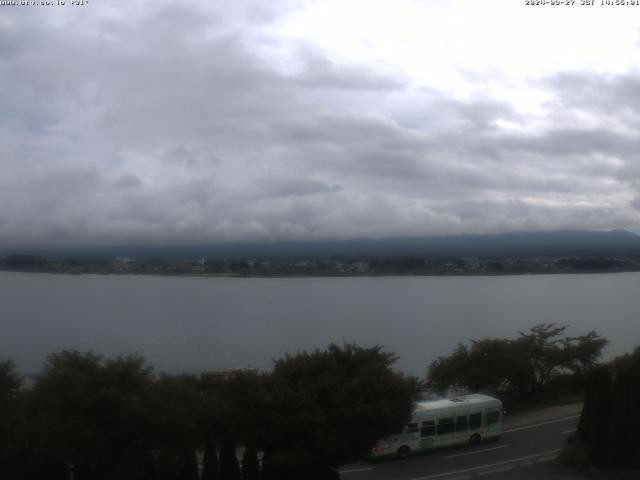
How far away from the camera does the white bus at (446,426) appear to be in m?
17.8

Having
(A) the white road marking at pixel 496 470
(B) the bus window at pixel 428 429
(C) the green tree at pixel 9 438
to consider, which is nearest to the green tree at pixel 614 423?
(A) the white road marking at pixel 496 470

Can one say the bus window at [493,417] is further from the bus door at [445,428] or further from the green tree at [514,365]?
the green tree at [514,365]

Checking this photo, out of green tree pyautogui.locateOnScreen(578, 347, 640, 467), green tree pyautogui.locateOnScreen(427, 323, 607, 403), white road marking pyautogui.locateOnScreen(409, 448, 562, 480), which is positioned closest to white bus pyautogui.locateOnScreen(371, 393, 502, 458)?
white road marking pyautogui.locateOnScreen(409, 448, 562, 480)

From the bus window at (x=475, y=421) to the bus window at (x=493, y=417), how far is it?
0.32 meters

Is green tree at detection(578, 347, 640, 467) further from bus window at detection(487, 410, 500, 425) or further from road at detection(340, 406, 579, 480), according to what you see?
bus window at detection(487, 410, 500, 425)

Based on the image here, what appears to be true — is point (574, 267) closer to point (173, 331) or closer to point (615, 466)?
point (173, 331)

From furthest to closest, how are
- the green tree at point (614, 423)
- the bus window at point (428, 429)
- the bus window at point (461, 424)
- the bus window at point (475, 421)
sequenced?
the bus window at point (475, 421) → the bus window at point (461, 424) → the bus window at point (428, 429) → the green tree at point (614, 423)

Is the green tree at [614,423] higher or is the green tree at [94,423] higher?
the green tree at [94,423]

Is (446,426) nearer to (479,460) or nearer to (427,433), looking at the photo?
(427,433)

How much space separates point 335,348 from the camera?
14.8 meters

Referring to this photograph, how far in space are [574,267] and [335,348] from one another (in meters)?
90.9

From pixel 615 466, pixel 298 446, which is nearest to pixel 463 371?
pixel 615 466

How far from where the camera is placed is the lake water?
140 feet

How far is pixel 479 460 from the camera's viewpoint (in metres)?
17.7
